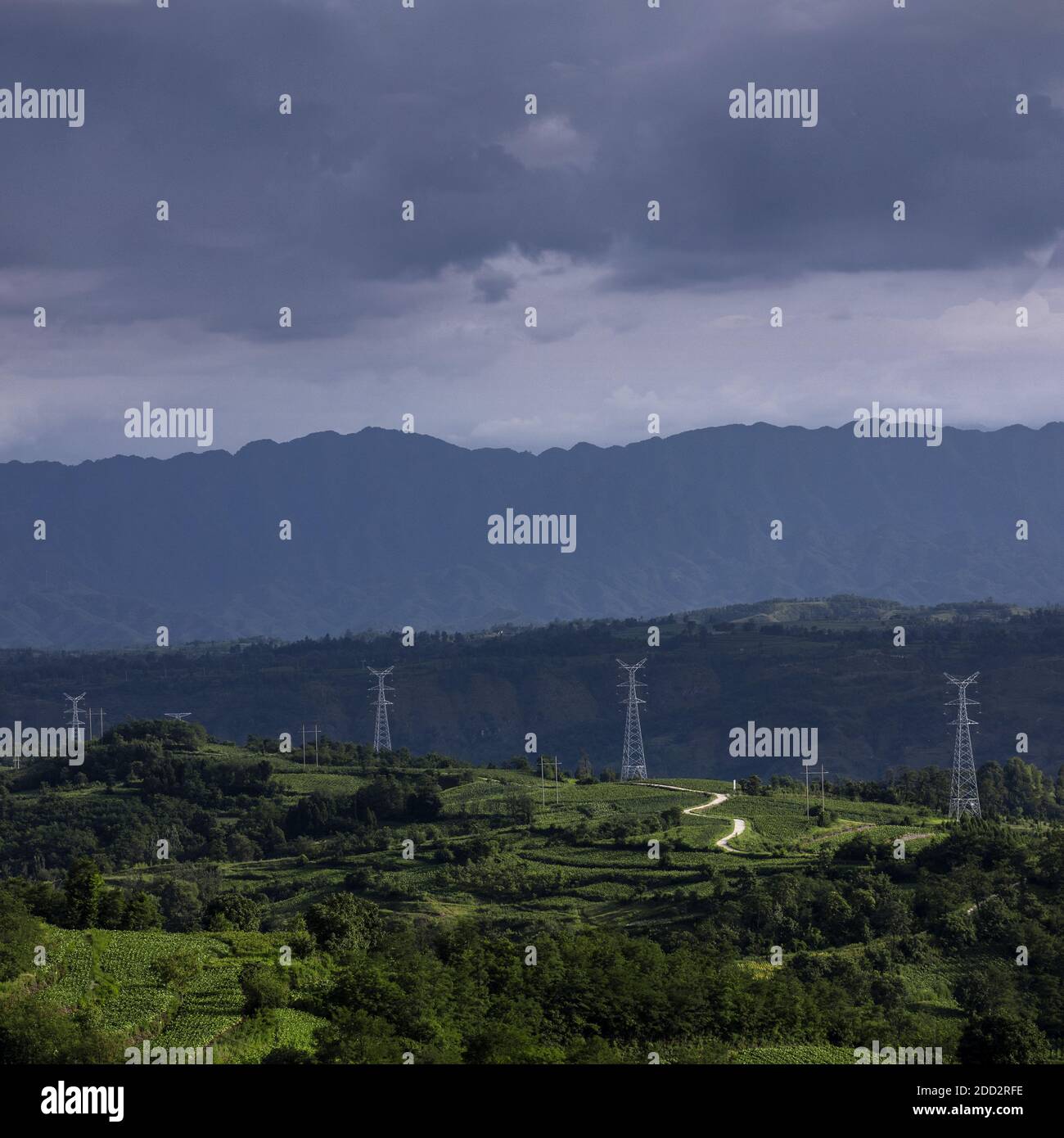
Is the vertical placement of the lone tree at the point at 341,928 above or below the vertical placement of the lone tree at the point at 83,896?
below

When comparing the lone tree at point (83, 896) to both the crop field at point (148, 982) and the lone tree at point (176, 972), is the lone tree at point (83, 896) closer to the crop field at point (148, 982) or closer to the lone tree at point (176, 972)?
the crop field at point (148, 982)

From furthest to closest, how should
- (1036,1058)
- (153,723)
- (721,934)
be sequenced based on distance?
(153,723) < (721,934) < (1036,1058)

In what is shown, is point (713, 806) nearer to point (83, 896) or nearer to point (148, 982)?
point (83, 896)

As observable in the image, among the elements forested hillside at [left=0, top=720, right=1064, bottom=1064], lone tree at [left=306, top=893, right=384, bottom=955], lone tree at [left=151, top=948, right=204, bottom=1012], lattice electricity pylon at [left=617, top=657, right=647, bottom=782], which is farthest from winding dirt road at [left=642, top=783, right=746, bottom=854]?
lone tree at [left=151, top=948, right=204, bottom=1012]

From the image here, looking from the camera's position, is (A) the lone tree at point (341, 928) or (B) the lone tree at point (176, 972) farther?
(A) the lone tree at point (341, 928)

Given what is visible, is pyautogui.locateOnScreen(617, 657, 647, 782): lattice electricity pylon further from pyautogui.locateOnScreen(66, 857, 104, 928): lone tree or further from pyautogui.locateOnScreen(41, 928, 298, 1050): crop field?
pyautogui.locateOnScreen(41, 928, 298, 1050): crop field

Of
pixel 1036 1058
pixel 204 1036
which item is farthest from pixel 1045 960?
pixel 204 1036

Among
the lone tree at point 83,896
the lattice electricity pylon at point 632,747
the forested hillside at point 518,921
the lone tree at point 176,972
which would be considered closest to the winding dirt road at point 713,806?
the forested hillside at point 518,921

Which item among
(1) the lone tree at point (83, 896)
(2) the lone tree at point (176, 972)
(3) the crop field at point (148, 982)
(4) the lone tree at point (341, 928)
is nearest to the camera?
(3) the crop field at point (148, 982)

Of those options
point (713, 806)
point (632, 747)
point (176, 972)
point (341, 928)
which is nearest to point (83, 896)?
point (341, 928)
